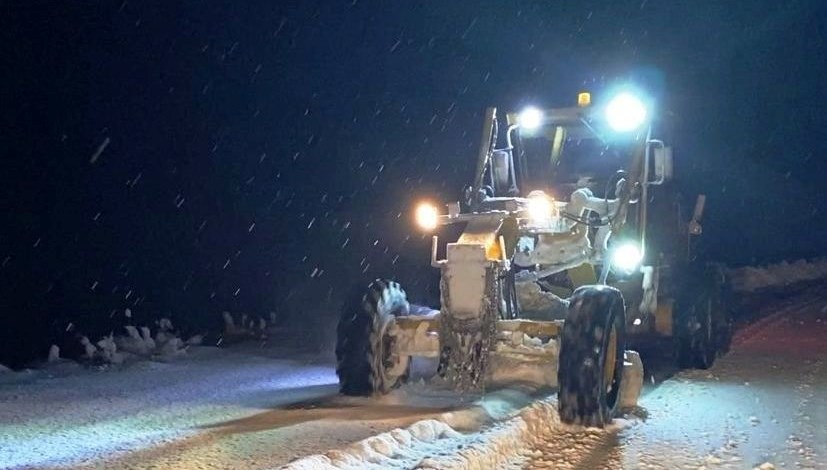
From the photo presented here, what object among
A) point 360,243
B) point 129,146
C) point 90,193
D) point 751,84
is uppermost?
point 751,84

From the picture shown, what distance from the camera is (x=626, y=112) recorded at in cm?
1034

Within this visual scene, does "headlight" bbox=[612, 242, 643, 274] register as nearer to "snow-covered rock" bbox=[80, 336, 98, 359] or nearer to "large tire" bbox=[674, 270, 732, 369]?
"large tire" bbox=[674, 270, 732, 369]

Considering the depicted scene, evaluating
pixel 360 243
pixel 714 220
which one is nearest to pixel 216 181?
pixel 360 243

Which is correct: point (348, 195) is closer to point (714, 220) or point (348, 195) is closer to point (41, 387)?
point (714, 220)

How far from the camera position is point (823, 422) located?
8.05 m

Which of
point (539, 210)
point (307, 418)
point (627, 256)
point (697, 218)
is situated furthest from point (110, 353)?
point (697, 218)

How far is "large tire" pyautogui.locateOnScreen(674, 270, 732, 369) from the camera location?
1109 centimetres

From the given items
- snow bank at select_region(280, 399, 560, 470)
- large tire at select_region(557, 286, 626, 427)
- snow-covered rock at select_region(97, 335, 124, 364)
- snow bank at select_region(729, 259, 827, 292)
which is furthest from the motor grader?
snow bank at select_region(729, 259, 827, 292)

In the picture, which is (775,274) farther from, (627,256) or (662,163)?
(627,256)

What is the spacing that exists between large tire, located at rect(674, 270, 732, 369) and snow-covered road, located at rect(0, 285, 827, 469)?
0.66ft

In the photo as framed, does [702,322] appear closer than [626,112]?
No

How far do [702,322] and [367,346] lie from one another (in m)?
4.83

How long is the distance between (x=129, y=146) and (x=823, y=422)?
3581 centimetres

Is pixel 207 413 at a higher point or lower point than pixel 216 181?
lower
